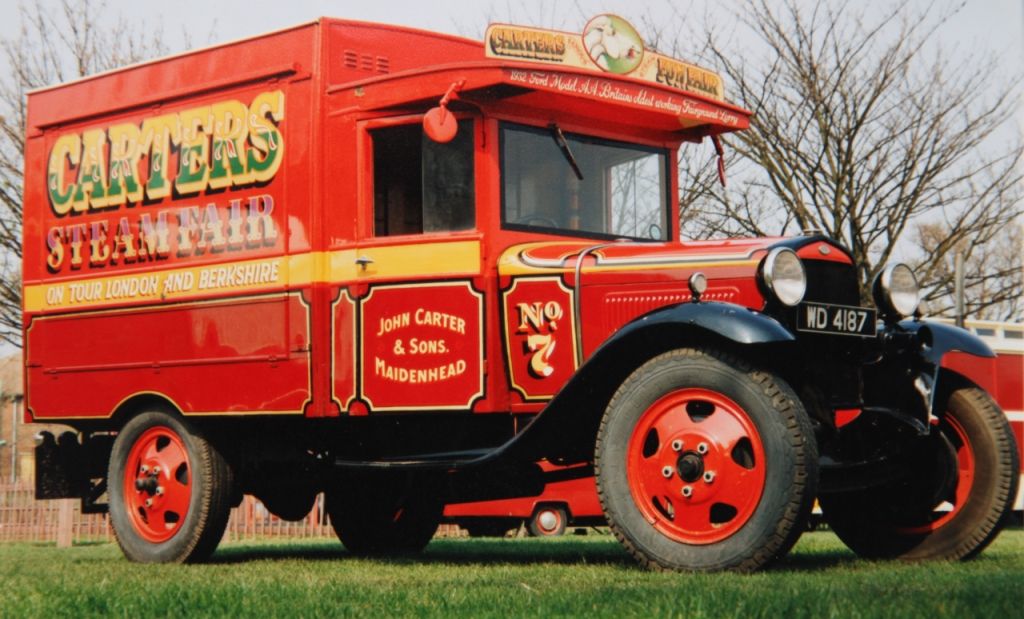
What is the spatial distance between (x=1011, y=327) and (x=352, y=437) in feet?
39.0

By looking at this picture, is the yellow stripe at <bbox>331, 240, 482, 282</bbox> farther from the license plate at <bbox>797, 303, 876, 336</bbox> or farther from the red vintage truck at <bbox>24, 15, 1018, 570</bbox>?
the license plate at <bbox>797, 303, 876, 336</bbox>

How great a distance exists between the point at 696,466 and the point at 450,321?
1.95m

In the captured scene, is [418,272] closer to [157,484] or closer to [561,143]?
[561,143]

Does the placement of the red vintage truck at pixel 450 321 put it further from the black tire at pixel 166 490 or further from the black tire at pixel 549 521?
the black tire at pixel 549 521

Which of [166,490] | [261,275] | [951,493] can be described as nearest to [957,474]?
[951,493]

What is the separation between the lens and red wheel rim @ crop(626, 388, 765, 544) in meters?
6.56

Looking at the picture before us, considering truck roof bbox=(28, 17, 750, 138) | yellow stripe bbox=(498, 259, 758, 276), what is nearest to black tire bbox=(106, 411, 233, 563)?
truck roof bbox=(28, 17, 750, 138)

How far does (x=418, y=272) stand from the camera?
8.16 m

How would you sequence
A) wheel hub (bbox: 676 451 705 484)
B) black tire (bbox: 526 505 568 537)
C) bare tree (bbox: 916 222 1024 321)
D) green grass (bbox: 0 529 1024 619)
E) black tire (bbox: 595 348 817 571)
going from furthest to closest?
bare tree (bbox: 916 222 1024 321) < black tire (bbox: 526 505 568 537) < wheel hub (bbox: 676 451 705 484) < black tire (bbox: 595 348 817 571) < green grass (bbox: 0 529 1024 619)

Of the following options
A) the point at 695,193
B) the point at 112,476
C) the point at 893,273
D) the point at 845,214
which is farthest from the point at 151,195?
the point at 845,214

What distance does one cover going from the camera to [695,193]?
1884cm

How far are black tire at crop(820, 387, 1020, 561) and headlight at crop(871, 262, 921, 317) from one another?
58cm

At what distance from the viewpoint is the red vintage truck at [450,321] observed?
6895 mm

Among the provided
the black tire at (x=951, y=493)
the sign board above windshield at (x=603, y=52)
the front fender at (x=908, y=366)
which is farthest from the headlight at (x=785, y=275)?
the sign board above windshield at (x=603, y=52)
